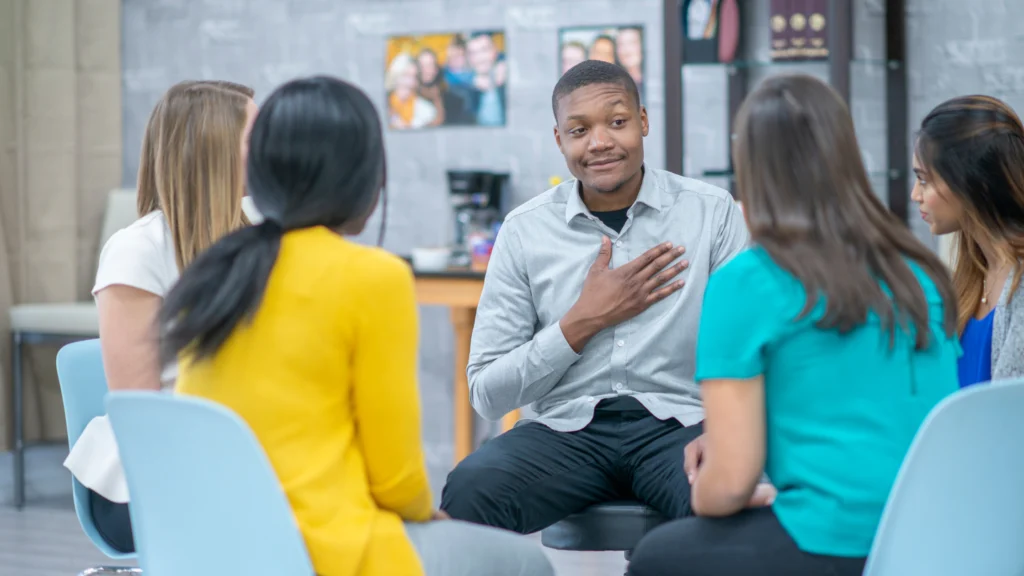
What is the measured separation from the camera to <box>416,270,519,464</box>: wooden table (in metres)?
3.87

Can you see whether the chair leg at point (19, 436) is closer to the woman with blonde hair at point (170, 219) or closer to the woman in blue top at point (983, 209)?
the woman with blonde hair at point (170, 219)

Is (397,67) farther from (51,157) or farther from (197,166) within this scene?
(197,166)

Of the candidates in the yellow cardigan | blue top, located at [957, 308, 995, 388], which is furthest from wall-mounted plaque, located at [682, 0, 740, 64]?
the yellow cardigan

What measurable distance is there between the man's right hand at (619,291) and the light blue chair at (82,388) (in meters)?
0.92

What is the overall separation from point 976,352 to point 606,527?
2.35 feet

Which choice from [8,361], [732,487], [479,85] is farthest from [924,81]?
[8,361]

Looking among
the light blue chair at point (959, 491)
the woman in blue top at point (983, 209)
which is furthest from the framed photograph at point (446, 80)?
the light blue chair at point (959, 491)

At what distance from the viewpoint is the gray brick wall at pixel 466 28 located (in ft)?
12.2

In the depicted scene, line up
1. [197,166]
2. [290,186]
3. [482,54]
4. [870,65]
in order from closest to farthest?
[290,186] → [197,166] → [870,65] → [482,54]

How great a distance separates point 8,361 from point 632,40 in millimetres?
2688

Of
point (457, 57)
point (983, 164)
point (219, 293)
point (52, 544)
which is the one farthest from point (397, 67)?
point (219, 293)

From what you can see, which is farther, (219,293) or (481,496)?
(481,496)

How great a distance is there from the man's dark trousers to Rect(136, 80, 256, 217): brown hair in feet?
2.52

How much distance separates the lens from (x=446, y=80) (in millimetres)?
4434
